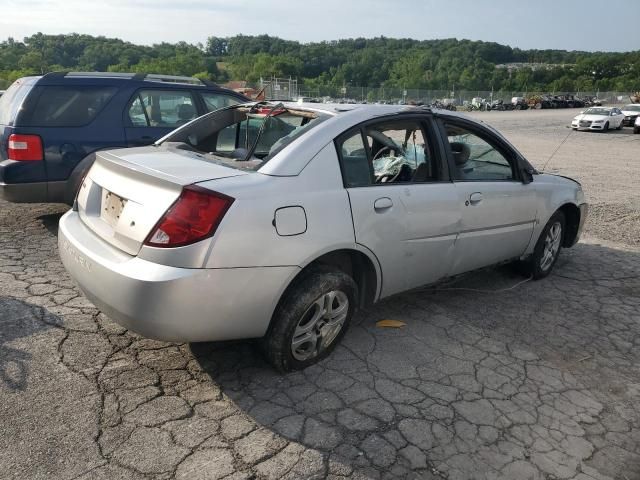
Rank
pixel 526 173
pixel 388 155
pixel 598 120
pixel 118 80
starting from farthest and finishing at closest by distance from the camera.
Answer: pixel 598 120 < pixel 118 80 < pixel 526 173 < pixel 388 155

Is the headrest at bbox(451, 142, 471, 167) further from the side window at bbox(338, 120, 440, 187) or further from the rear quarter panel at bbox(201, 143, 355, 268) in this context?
the rear quarter panel at bbox(201, 143, 355, 268)

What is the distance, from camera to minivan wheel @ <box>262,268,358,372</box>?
2.87 metres

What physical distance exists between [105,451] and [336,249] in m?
1.50

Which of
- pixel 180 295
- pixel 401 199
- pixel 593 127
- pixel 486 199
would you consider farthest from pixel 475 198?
pixel 593 127

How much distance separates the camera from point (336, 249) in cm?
296

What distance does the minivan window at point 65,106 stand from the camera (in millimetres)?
5246

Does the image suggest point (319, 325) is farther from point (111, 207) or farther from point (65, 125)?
point (65, 125)

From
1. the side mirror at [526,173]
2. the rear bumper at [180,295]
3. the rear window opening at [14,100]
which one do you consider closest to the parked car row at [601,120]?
the side mirror at [526,173]

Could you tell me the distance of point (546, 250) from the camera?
193 inches

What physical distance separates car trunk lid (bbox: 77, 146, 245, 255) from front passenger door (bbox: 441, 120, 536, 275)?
1.78 metres

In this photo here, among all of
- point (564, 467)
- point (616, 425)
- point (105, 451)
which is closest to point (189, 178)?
point (105, 451)

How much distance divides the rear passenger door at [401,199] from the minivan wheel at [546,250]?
1382mm

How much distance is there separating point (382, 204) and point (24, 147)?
152 inches

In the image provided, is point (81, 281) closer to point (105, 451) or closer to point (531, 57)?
point (105, 451)
